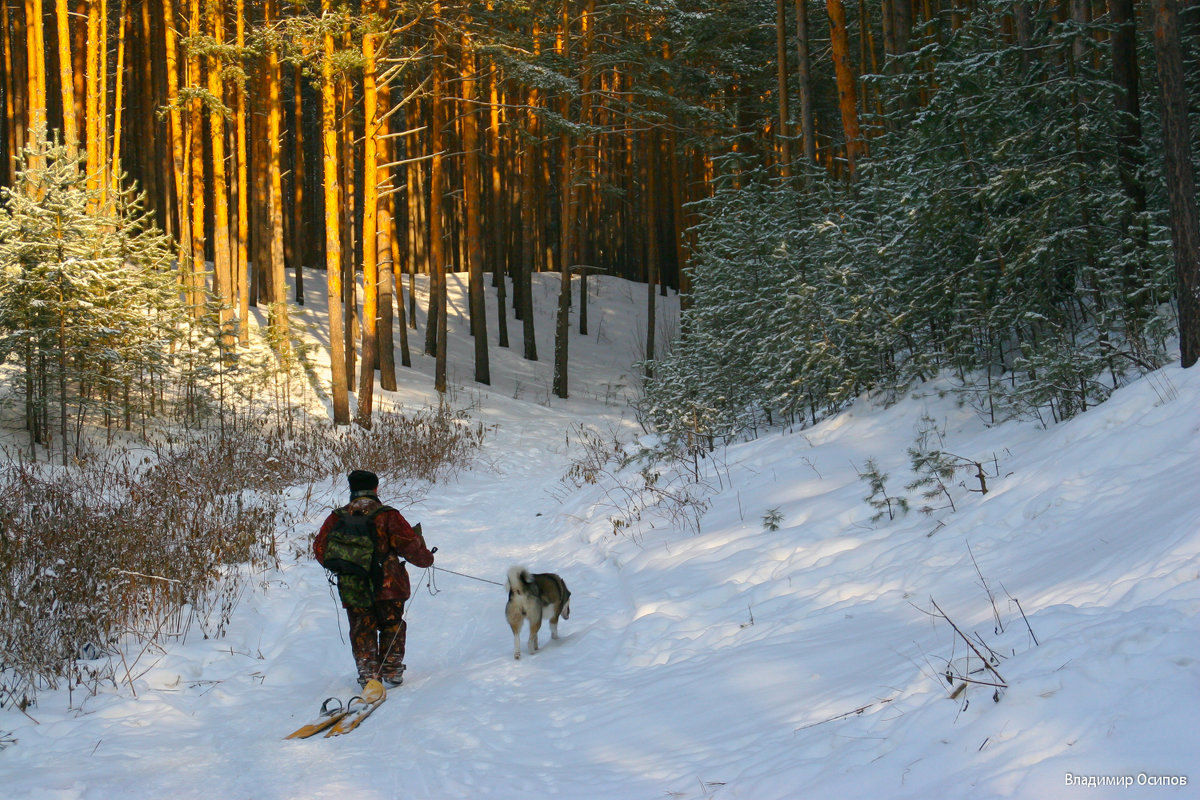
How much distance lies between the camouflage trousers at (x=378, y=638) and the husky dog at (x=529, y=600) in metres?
0.83

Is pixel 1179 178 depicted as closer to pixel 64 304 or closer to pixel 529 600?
pixel 529 600

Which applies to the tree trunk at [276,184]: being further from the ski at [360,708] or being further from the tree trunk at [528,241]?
the ski at [360,708]

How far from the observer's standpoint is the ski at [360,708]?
15.6 ft

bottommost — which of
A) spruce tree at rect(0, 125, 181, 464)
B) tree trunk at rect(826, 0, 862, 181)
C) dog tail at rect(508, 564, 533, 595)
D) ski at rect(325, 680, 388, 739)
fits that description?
ski at rect(325, 680, 388, 739)

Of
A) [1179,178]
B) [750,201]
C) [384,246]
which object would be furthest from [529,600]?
[384,246]

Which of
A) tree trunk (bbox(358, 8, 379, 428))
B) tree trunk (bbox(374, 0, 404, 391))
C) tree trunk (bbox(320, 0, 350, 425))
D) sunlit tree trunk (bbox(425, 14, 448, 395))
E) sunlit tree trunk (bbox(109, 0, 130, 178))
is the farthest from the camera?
sunlit tree trunk (bbox(425, 14, 448, 395))

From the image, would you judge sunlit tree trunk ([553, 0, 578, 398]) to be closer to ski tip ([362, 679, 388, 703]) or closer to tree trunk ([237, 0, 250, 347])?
tree trunk ([237, 0, 250, 347])

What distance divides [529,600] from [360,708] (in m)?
1.49

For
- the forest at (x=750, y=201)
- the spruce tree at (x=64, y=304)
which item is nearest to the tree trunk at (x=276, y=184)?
the forest at (x=750, y=201)

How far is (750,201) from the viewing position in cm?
1427

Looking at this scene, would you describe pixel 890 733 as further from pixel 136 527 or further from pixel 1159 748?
pixel 136 527

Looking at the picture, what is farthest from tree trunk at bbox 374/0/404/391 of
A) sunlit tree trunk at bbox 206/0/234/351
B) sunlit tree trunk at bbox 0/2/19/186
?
sunlit tree trunk at bbox 0/2/19/186

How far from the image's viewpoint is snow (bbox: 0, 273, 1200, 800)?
285 centimetres

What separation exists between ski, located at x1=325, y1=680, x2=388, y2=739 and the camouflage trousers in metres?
0.17
